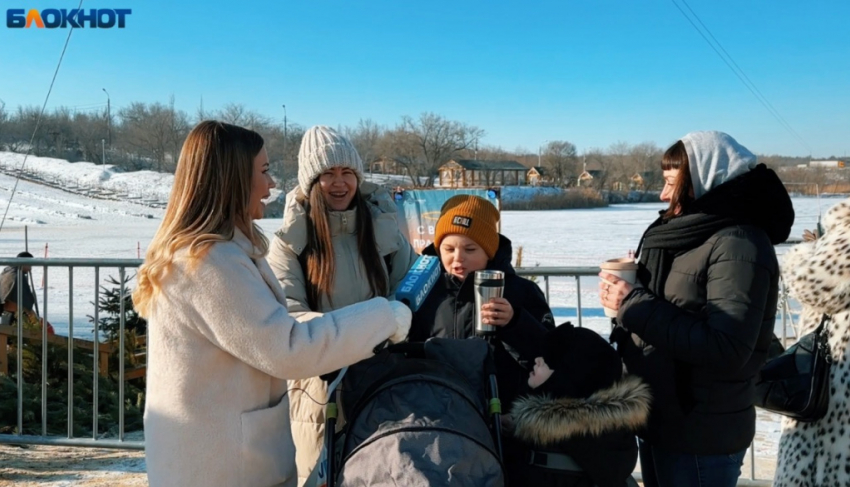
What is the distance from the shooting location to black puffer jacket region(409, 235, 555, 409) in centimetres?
229

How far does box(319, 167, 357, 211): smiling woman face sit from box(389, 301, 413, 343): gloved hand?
3.68ft

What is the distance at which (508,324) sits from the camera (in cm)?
229

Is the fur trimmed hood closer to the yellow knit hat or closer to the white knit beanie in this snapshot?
the yellow knit hat

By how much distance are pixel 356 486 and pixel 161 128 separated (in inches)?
3646

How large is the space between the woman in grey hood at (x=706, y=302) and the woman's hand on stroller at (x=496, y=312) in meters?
0.36

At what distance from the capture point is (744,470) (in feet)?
15.6

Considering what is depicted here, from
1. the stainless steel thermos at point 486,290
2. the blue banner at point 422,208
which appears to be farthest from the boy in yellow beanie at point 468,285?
the blue banner at point 422,208

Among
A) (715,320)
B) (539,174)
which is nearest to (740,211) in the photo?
(715,320)

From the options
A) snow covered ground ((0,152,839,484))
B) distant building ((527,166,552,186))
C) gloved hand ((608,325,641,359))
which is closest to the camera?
gloved hand ((608,325,641,359))

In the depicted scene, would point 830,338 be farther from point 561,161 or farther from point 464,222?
point 561,161

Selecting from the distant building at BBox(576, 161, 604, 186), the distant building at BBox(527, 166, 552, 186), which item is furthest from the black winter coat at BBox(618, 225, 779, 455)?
the distant building at BBox(527, 166, 552, 186)

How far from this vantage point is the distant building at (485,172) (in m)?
65.6

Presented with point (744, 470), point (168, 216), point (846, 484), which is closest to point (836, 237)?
point (846, 484)

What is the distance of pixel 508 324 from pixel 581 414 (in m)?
0.42
